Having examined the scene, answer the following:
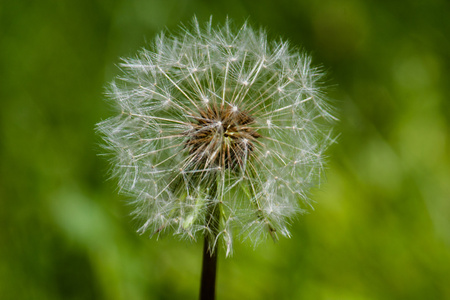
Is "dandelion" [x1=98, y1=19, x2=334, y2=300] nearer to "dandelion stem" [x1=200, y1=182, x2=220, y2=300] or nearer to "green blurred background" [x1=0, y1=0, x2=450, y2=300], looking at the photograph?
"dandelion stem" [x1=200, y1=182, x2=220, y2=300]

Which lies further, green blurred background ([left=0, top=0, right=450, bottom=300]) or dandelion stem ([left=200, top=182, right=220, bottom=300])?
green blurred background ([left=0, top=0, right=450, bottom=300])

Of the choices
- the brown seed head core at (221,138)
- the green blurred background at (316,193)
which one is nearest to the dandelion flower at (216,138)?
the brown seed head core at (221,138)

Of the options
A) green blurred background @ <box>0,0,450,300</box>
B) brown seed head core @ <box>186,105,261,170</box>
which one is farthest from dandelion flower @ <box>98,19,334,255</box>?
green blurred background @ <box>0,0,450,300</box>

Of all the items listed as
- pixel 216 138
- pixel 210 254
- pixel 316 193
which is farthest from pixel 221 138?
pixel 316 193

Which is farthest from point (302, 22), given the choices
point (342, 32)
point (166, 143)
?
point (166, 143)

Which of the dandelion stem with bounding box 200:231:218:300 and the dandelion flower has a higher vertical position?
the dandelion flower

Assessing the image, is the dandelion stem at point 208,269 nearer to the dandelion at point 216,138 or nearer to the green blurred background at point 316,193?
the dandelion at point 216,138

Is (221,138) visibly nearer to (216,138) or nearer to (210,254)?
(216,138)
